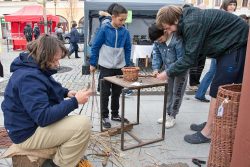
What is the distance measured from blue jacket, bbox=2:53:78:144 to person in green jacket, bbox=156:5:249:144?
132 centimetres

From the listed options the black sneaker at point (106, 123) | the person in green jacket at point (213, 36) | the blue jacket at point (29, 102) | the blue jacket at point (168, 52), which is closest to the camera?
the blue jacket at point (29, 102)

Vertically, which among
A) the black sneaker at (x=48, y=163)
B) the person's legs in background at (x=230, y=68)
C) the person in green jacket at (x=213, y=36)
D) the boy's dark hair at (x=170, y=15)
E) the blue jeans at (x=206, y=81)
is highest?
the boy's dark hair at (x=170, y=15)

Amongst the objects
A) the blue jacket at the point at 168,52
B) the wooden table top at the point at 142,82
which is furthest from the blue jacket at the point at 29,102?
the blue jacket at the point at 168,52

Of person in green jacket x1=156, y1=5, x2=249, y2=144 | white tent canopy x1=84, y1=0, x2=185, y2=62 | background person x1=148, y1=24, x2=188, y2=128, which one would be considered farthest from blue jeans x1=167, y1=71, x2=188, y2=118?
white tent canopy x1=84, y1=0, x2=185, y2=62

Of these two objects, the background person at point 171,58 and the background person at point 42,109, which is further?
the background person at point 171,58

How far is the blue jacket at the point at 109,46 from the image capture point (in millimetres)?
3828

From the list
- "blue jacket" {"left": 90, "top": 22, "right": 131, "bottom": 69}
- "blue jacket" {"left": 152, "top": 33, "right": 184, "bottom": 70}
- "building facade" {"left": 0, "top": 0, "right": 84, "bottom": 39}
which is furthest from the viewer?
"building facade" {"left": 0, "top": 0, "right": 84, "bottom": 39}

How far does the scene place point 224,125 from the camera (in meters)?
2.66

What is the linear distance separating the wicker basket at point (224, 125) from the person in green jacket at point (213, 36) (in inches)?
11.5

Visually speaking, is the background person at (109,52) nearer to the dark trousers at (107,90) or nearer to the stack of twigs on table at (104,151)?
the dark trousers at (107,90)

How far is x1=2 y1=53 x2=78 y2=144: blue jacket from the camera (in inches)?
87.1

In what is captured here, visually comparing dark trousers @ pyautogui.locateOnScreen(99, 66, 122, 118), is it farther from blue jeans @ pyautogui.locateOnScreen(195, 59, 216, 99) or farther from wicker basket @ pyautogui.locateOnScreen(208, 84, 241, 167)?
blue jeans @ pyautogui.locateOnScreen(195, 59, 216, 99)

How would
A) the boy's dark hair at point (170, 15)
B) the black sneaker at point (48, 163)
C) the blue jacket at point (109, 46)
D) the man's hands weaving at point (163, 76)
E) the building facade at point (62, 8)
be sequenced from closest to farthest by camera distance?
the black sneaker at point (48, 163), the boy's dark hair at point (170, 15), the man's hands weaving at point (163, 76), the blue jacket at point (109, 46), the building facade at point (62, 8)

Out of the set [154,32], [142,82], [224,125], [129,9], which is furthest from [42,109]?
[129,9]
